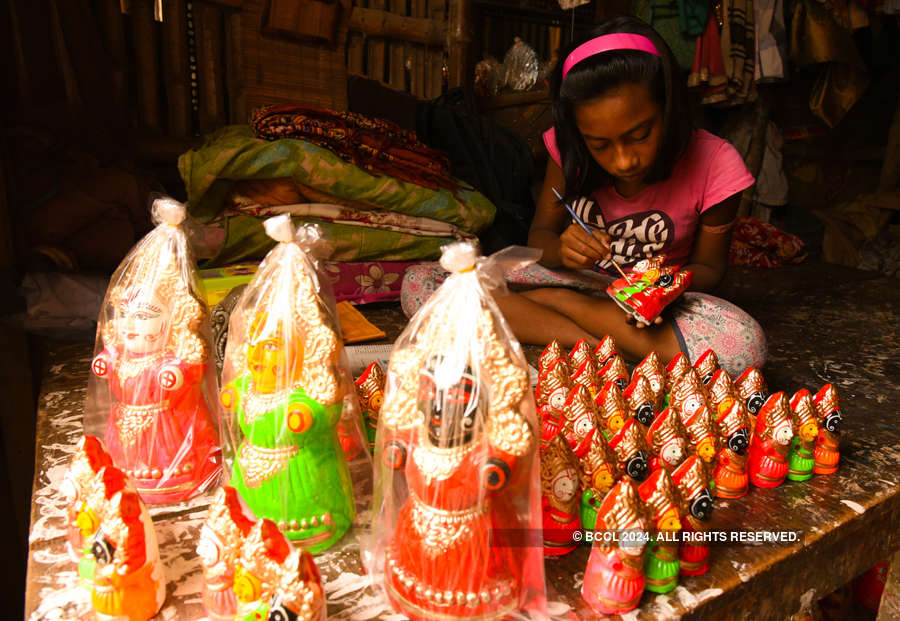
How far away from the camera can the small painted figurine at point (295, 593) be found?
23.5 inches

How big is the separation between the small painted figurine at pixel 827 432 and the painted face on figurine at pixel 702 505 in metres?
0.46

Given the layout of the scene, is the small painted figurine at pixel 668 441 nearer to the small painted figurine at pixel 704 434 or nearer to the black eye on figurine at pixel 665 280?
the small painted figurine at pixel 704 434

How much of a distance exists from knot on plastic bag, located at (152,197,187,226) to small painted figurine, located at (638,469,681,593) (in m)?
0.81

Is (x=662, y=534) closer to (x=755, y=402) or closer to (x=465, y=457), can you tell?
(x=465, y=457)

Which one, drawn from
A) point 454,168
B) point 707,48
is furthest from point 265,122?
point 707,48

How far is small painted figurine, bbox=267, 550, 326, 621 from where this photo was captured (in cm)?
60

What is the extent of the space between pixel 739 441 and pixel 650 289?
621 mm

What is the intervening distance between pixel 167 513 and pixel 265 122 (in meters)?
1.67

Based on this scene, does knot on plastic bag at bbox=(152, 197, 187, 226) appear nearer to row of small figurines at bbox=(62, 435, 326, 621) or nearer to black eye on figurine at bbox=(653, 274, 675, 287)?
row of small figurines at bbox=(62, 435, 326, 621)

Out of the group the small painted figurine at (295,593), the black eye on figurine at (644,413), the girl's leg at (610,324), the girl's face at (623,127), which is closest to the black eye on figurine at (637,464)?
the black eye on figurine at (644,413)

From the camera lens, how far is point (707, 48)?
11.4 ft

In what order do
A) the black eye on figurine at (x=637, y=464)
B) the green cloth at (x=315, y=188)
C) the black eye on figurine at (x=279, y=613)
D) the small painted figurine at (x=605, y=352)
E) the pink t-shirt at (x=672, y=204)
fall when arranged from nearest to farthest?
the black eye on figurine at (x=279, y=613), the black eye on figurine at (x=637, y=464), the small painted figurine at (x=605, y=352), the pink t-shirt at (x=672, y=204), the green cloth at (x=315, y=188)

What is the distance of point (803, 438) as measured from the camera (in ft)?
3.59

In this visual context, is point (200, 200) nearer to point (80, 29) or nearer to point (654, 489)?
point (80, 29)
